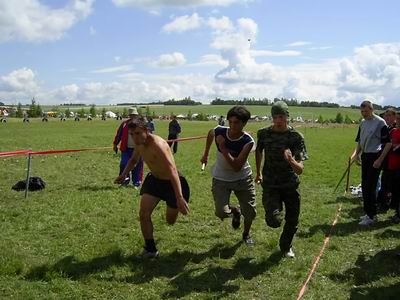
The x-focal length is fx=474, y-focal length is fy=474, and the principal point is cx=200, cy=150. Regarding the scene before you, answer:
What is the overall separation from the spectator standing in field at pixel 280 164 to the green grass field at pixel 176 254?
0.68 m

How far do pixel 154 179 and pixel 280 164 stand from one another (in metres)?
1.63

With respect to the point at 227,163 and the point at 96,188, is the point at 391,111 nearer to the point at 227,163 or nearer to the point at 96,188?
the point at 227,163

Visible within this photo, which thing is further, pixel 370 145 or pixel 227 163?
pixel 370 145

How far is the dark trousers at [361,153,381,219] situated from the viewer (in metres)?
8.15

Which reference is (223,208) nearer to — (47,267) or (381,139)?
(47,267)

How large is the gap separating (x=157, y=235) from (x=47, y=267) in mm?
2062

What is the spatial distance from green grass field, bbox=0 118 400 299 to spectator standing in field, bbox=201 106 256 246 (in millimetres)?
699

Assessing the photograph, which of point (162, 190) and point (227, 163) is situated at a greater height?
point (227, 163)

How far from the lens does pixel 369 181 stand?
816cm


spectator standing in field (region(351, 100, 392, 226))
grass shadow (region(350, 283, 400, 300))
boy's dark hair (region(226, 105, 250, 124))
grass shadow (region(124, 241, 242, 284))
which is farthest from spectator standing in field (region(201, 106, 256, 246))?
spectator standing in field (region(351, 100, 392, 226))

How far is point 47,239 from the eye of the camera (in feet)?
23.0

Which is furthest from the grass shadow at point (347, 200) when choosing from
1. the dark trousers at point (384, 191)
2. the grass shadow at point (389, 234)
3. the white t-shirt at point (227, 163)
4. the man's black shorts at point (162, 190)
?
the man's black shorts at point (162, 190)

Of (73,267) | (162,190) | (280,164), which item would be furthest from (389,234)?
(73,267)

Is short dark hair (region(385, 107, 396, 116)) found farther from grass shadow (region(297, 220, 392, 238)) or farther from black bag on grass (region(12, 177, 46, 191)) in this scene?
black bag on grass (region(12, 177, 46, 191))
